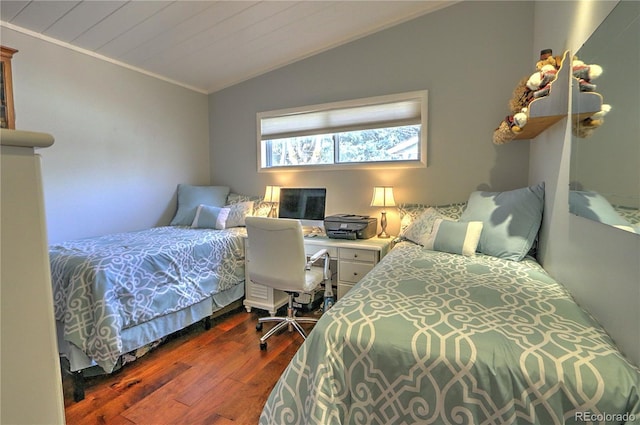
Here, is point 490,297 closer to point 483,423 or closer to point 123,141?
point 483,423

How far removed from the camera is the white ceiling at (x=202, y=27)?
2.33m

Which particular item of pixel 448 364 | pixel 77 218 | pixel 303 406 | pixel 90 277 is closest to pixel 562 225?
pixel 448 364

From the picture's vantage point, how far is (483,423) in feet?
2.94

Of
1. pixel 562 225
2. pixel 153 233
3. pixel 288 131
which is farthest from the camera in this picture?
pixel 288 131

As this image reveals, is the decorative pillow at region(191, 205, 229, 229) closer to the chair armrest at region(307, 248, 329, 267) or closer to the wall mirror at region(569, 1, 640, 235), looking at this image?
the chair armrest at region(307, 248, 329, 267)

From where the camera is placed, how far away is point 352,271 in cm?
263

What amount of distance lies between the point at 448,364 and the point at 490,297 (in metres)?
0.52

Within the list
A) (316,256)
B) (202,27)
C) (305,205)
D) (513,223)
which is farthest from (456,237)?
(202,27)

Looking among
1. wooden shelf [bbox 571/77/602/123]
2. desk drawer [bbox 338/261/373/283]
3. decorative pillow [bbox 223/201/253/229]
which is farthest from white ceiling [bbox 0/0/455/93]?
desk drawer [bbox 338/261/373/283]

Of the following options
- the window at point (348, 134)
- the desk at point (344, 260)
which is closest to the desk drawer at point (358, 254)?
the desk at point (344, 260)

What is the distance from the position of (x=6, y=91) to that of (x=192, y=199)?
174 cm

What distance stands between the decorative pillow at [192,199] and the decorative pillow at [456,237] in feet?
8.36
